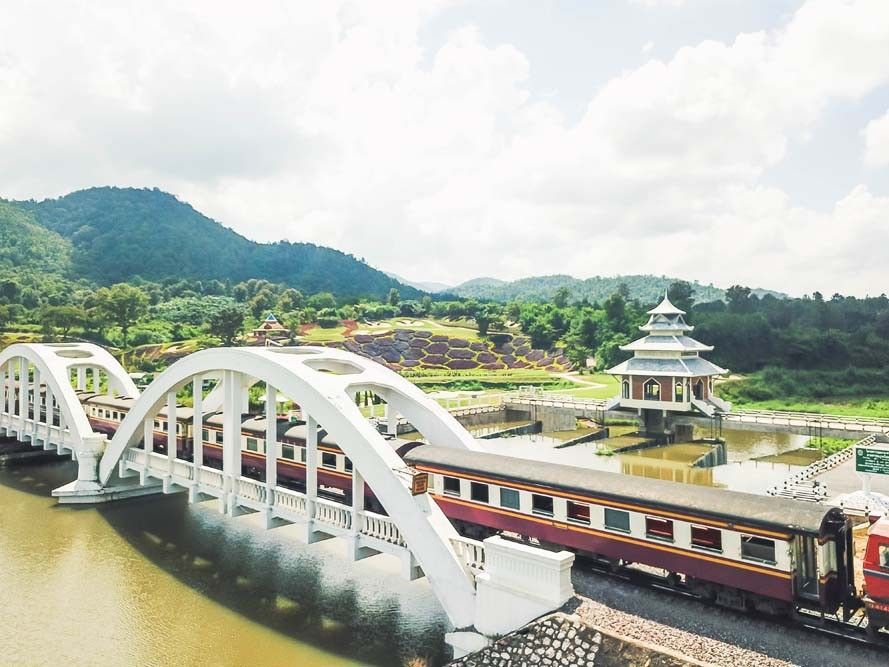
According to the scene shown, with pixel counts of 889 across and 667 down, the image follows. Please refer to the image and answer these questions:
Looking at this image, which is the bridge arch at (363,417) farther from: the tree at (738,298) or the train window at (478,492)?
the tree at (738,298)

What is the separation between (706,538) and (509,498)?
4.16m

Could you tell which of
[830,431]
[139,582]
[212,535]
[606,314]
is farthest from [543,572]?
[606,314]

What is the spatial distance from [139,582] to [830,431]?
106 feet

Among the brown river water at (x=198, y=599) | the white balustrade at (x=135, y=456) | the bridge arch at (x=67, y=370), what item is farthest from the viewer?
the bridge arch at (x=67, y=370)

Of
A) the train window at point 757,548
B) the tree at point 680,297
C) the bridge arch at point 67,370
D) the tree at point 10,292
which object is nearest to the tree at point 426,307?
the tree at point 680,297

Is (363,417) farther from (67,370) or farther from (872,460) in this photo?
(67,370)

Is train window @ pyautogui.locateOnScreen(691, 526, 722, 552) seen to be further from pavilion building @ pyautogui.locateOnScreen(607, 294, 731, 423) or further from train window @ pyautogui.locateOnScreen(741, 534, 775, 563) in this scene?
pavilion building @ pyautogui.locateOnScreen(607, 294, 731, 423)

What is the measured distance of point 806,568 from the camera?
10.3 meters

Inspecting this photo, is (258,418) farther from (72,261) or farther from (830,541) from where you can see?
(72,261)

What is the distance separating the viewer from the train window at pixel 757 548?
10.3 metres

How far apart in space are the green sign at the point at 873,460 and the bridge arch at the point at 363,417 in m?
9.97

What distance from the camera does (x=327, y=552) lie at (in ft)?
65.1

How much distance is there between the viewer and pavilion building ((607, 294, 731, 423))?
3688 cm

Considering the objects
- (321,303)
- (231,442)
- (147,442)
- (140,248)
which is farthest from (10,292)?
(231,442)
